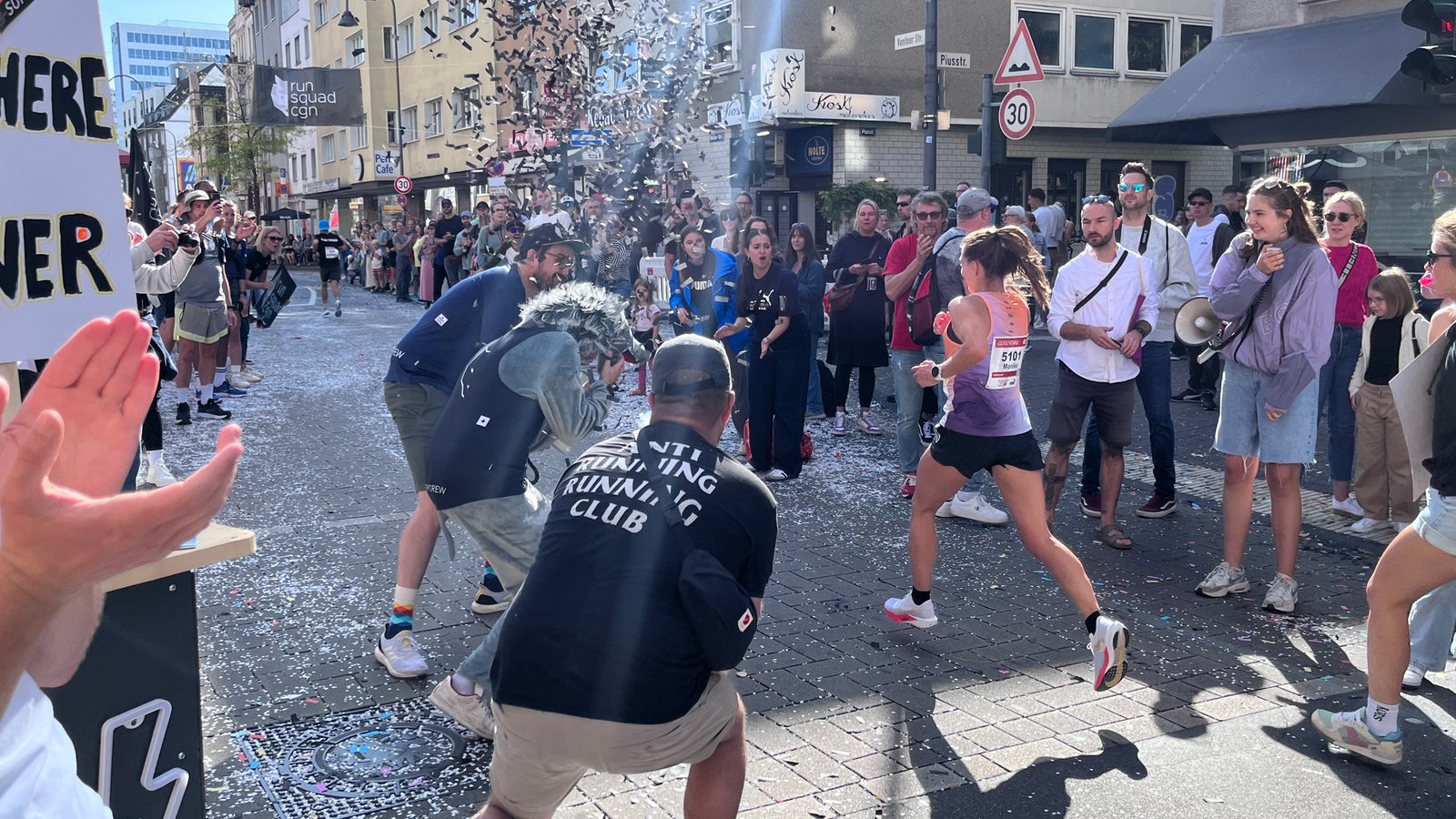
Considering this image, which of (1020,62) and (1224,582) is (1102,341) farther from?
(1020,62)

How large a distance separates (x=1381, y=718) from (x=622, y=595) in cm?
264

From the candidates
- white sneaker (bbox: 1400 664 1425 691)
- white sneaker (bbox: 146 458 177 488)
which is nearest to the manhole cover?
white sneaker (bbox: 1400 664 1425 691)

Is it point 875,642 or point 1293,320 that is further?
point 1293,320

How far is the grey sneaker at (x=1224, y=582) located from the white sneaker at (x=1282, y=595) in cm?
20

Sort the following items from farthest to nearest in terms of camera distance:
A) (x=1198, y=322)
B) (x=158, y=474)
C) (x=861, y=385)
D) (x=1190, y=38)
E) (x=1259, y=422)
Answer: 1. (x=1190, y=38)
2. (x=861, y=385)
3. (x=158, y=474)
4. (x=1198, y=322)
5. (x=1259, y=422)

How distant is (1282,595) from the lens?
217 inches

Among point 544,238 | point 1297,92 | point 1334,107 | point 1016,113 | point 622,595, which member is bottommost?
point 622,595

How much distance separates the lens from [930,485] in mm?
5055

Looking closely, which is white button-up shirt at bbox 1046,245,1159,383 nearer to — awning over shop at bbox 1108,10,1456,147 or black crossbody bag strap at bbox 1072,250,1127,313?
black crossbody bag strap at bbox 1072,250,1127,313

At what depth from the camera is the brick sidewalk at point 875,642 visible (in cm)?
398

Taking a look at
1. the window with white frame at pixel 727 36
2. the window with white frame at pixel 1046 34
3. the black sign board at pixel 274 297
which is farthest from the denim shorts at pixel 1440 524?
the window with white frame at pixel 1046 34

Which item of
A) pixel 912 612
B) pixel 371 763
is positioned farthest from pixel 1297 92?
pixel 371 763

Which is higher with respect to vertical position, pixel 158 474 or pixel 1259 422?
pixel 1259 422

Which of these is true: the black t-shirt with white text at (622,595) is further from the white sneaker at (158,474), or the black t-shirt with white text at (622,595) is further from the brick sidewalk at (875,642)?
the white sneaker at (158,474)
